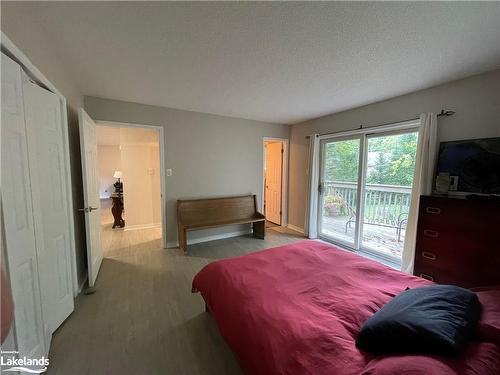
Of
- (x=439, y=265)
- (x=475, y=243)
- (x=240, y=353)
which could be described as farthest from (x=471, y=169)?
(x=240, y=353)

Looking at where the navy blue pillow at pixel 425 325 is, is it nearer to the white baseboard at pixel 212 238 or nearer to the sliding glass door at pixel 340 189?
the sliding glass door at pixel 340 189

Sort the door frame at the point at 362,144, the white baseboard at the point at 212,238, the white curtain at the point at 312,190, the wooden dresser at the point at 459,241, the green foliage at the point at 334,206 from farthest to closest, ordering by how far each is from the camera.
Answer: the white curtain at the point at 312,190
the green foliage at the point at 334,206
the white baseboard at the point at 212,238
the door frame at the point at 362,144
the wooden dresser at the point at 459,241

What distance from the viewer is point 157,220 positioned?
497 cm

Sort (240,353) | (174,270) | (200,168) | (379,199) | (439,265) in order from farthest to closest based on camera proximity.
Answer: (200,168) → (379,199) → (174,270) → (439,265) → (240,353)

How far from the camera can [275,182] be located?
5.14 meters

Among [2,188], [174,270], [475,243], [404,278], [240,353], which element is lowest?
[174,270]

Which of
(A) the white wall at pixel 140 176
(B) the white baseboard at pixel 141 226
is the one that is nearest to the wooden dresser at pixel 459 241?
(A) the white wall at pixel 140 176

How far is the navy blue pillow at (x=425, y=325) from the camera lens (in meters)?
0.78

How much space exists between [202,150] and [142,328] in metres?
2.77

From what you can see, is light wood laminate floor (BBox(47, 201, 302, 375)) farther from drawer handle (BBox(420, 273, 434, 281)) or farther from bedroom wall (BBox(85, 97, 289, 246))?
drawer handle (BBox(420, 273, 434, 281))

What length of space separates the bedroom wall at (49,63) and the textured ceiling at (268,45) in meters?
0.02

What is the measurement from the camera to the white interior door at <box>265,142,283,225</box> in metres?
4.98

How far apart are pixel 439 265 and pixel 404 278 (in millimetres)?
983

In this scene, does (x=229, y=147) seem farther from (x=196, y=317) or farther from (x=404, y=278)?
(x=404, y=278)
